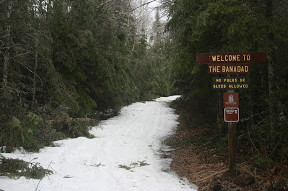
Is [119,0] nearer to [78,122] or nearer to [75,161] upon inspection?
[78,122]

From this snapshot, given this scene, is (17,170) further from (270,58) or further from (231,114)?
(270,58)

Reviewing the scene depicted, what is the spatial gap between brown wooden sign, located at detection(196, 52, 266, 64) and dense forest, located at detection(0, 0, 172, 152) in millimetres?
2642

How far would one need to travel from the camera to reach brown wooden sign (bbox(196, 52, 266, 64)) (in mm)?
6172

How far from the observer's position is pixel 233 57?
6.42 metres

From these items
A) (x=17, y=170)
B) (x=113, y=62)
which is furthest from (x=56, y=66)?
(x=17, y=170)

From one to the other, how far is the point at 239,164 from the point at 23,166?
5.37 m

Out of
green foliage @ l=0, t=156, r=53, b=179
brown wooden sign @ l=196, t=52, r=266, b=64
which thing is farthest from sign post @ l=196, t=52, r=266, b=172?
green foliage @ l=0, t=156, r=53, b=179

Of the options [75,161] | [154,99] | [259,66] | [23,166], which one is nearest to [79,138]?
[75,161]

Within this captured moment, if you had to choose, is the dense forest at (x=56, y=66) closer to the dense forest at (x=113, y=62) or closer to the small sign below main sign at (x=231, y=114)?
the dense forest at (x=113, y=62)

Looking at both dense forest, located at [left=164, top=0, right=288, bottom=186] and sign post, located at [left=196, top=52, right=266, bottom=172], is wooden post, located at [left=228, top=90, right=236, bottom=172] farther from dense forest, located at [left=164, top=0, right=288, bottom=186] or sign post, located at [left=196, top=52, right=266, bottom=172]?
dense forest, located at [left=164, top=0, right=288, bottom=186]

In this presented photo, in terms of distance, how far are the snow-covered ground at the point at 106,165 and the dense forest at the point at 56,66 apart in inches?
32.5

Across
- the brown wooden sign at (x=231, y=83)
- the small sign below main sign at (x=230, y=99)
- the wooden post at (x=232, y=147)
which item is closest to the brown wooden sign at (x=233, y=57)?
the brown wooden sign at (x=231, y=83)

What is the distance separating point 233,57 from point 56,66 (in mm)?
7680

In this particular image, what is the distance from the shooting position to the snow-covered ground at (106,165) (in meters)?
6.00
